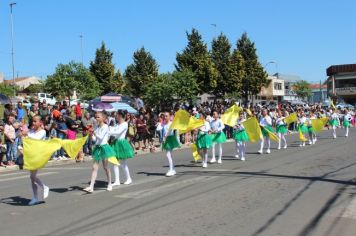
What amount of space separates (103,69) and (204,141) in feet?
138

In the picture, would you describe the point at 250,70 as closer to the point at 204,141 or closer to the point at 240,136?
the point at 240,136

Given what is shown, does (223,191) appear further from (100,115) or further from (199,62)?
(199,62)

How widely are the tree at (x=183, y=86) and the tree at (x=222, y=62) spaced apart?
10.3m

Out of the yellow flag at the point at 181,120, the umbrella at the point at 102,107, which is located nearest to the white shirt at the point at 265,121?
the yellow flag at the point at 181,120

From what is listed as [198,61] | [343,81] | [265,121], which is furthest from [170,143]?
[343,81]

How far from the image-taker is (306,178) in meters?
12.4

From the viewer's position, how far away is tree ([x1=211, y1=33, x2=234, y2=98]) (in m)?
53.0

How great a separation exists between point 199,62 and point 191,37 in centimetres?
278

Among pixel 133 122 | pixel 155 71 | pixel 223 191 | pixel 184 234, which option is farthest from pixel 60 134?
pixel 155 71

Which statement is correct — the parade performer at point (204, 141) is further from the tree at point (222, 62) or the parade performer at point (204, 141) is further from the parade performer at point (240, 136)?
the tree at point (222, 62)

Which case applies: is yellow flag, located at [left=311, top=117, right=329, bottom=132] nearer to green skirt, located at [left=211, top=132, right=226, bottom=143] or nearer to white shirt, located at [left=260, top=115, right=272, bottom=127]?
white shirt, located at [left=260, top=115, right=272, bottom=127]

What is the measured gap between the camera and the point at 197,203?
369 inches

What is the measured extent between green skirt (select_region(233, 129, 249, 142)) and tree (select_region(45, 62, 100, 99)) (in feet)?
108

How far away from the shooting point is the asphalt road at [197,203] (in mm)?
7555
